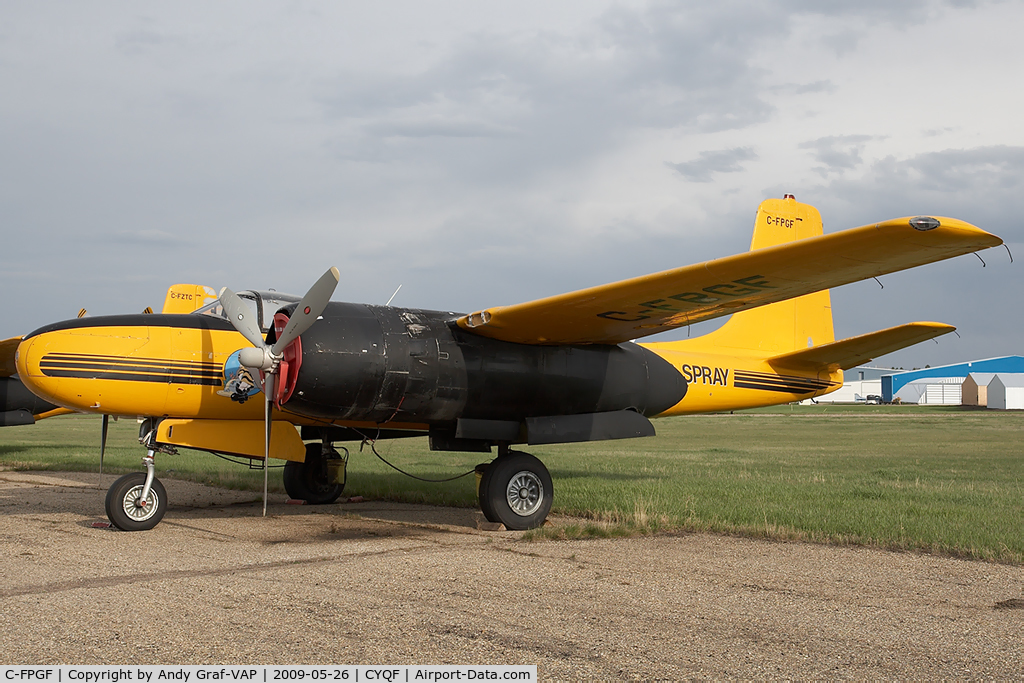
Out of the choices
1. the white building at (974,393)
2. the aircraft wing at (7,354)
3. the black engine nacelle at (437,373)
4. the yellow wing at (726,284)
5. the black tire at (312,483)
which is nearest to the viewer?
the yellow wing at (726,284)

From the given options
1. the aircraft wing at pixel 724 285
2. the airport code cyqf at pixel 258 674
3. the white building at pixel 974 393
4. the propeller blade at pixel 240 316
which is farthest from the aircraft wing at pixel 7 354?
the white building at pixel 974 393

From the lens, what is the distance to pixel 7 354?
18750 mm

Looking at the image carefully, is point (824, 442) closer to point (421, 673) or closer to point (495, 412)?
point (495, 412)

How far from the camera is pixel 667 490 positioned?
12680 mm

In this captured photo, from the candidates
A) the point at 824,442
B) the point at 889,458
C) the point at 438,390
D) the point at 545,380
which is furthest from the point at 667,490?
the point at 824,442

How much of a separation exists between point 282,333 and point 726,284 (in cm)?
473

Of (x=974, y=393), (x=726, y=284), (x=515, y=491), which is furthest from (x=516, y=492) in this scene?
(x=974, y=393)

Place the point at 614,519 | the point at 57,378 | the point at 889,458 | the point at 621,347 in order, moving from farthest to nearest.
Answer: the point at 889,458 < the point at 621,347 < the point at 614,519 < the point at 57,378

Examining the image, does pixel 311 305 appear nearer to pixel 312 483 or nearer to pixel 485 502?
pixel 485 502

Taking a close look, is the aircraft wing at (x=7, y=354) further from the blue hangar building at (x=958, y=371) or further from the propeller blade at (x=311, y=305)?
the blue hangar building at (x=958, y=371)

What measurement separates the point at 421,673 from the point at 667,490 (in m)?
9.05

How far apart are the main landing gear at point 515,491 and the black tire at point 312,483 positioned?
11.4 feet

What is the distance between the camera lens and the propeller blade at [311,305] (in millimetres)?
8102

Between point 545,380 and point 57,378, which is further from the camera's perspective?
point 545,380
